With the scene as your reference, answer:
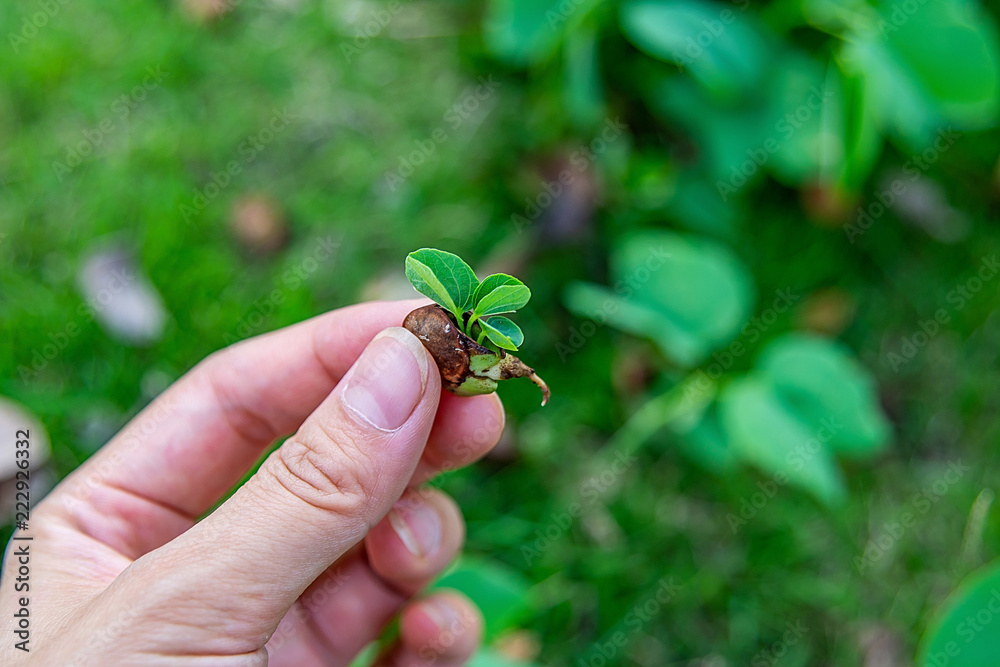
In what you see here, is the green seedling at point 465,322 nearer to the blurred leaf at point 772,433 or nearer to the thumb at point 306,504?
the thumb at point 306,504

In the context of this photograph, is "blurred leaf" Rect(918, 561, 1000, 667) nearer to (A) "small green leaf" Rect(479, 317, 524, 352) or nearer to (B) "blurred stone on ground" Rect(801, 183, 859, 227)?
(A) "small green leaf" Rect(479, 317, 524, 352)

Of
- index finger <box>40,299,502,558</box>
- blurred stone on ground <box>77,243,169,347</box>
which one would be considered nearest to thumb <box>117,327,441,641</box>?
index finger <box>40,299,502,558</box>

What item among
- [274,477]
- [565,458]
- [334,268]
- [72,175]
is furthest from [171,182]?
[274,477]

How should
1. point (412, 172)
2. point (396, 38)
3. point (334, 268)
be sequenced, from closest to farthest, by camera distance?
point (334, 268) → point (412, 172) → point (396, 38)

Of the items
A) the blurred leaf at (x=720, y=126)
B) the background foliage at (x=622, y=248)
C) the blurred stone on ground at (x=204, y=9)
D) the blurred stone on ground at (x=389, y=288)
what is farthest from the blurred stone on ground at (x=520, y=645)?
the blurred stone on ground at (x=204, y=9)

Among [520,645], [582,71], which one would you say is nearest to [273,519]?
[520,645]

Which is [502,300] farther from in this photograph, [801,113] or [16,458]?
[801,113]

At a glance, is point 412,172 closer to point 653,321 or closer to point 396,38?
point 396,38
